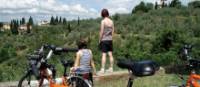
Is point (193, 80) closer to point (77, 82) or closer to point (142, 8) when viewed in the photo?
point (77, 82)

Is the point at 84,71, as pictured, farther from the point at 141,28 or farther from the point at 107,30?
the point at 141,28

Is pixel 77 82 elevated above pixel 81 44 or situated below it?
below

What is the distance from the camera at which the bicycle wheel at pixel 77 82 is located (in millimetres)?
8492

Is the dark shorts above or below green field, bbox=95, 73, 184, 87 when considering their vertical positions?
above

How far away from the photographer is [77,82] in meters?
8.54

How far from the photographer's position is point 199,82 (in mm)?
7379

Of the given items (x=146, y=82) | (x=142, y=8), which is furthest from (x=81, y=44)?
(x=142, y=8)

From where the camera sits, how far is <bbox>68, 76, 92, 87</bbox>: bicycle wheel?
334 inches

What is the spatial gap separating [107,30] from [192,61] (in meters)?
5.26

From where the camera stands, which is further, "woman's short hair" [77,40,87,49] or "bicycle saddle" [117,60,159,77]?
"woman's short hair" [77,40,87,49]

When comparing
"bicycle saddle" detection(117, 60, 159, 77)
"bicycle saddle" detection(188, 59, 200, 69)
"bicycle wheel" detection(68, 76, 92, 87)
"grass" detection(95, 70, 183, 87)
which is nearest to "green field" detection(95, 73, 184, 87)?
"grass" detection(95, 70, 183, 87)

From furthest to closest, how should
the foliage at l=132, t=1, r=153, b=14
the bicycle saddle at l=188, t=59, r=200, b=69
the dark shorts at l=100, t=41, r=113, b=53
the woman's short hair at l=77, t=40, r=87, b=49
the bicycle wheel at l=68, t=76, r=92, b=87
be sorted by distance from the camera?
the foliage at l=132, t=1, r=153, b=14
the dark shorts at l=100, t=41, r=113, b=53
the woman's short hair at l=77, t=40, r=87, b=49
the bicycle wheel at l=68, t=76, r=92, b=87
the bicycle saddle at l=188, t=59, r=200, b=69

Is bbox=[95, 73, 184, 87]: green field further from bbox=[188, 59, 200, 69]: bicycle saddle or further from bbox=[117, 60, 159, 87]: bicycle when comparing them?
bbox=[117, 60, 159, 87]: bicycle

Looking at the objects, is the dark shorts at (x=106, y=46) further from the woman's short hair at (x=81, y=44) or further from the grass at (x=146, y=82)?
the woman's short hair at (x=81, y=44)
